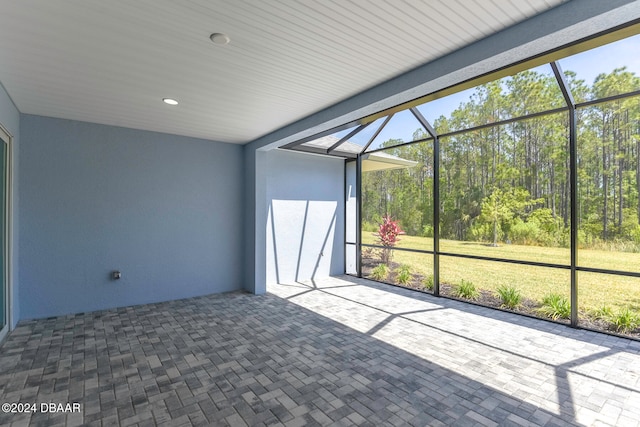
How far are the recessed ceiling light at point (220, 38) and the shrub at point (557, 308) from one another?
524 cm

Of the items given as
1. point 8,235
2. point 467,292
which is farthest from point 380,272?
point 8,235

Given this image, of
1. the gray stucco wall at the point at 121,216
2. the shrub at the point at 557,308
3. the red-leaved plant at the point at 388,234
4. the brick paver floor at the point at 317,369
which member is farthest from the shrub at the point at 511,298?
the gray stucco wall at the point at 121,216

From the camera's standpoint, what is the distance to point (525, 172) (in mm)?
5676

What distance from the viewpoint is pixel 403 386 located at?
103 inches

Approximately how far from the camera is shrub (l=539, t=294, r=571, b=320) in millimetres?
4250

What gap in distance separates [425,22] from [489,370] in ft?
9.96

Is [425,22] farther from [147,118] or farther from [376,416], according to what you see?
[147,118]

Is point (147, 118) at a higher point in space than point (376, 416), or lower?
higher

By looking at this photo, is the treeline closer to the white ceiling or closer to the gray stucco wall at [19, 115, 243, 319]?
the white ceiling

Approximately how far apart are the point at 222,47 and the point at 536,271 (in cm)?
620

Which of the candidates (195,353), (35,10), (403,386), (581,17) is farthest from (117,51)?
Result: (403,386)

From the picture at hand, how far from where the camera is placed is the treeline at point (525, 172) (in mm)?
4207

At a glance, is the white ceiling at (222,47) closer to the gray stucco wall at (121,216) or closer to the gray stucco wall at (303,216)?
the gray stucco wall at (121,216)

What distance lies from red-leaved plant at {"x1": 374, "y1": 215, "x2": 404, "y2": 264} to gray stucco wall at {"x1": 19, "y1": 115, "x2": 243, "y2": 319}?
3.13m
